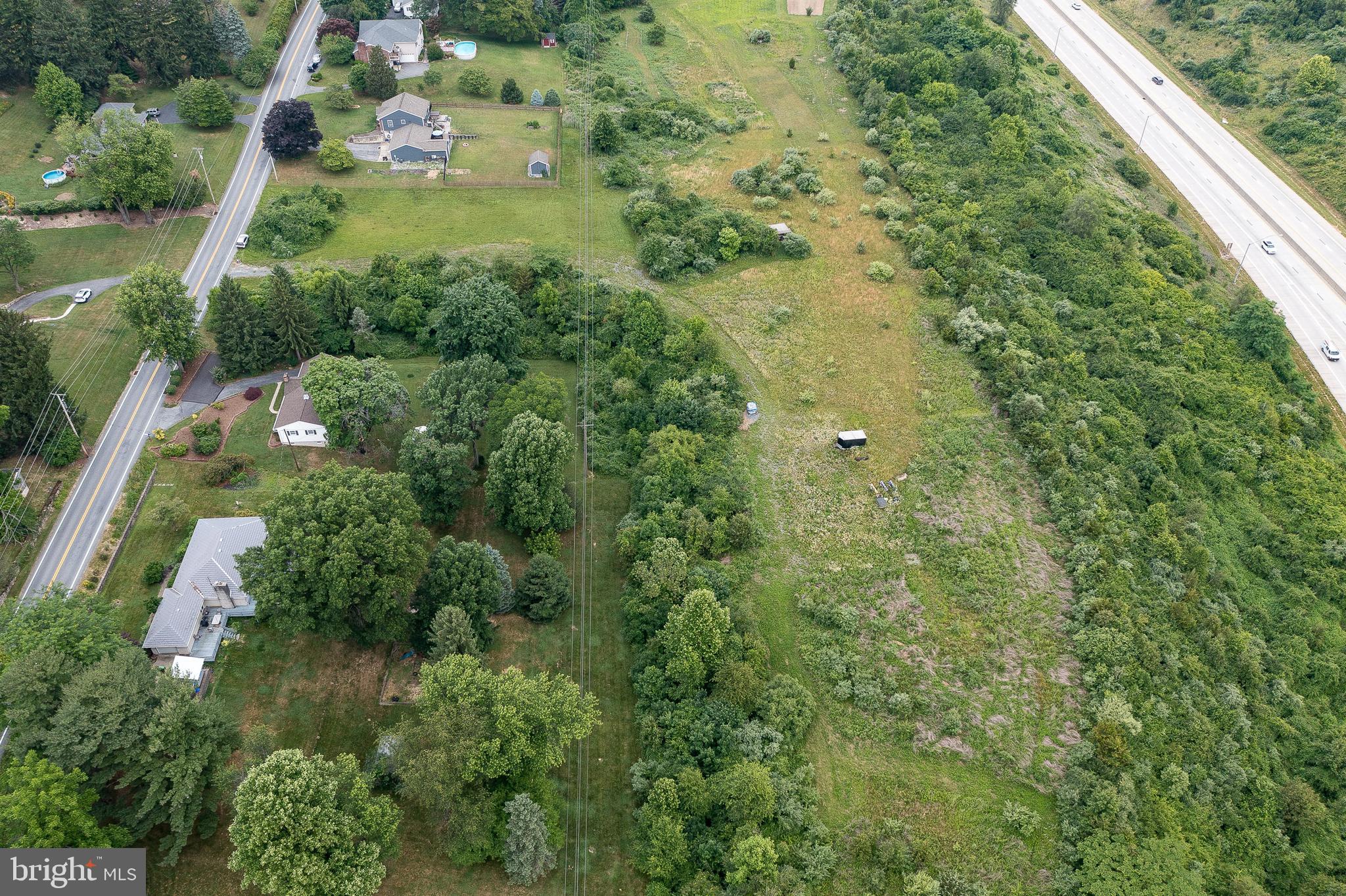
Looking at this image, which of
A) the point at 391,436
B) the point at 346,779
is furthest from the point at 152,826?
the point at 391,436

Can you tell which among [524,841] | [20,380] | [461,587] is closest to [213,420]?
[20,380]

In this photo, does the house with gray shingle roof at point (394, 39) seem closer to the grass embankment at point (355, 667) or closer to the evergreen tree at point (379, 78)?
the evergreen tree at point (379, 78)

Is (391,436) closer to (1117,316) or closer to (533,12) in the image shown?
(1117,316)

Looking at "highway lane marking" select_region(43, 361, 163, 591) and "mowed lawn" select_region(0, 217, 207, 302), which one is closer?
"highway lane marking" select_region(43, 361, 163, 591)

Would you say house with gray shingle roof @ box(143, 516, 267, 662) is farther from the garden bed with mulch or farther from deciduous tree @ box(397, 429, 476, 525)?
the garden bed with mulch

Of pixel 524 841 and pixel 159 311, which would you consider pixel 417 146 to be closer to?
pixel 159 311

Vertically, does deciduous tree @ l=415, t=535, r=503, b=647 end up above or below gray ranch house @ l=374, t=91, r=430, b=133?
below

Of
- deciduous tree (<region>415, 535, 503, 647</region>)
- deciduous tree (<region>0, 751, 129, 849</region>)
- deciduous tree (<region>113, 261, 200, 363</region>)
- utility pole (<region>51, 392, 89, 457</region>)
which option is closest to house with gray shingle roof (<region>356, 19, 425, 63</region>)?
deciduous tree (<region>113, 261, 200, 363</region>)
